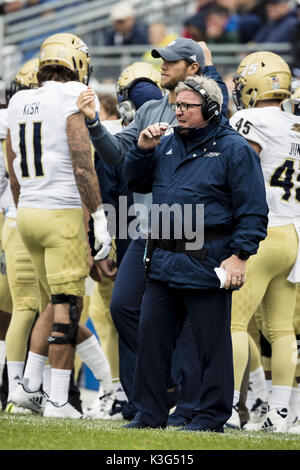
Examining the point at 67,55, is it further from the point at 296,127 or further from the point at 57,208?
the point at 296,127

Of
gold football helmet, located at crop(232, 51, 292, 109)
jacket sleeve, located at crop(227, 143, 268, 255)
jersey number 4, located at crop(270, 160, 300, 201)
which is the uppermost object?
gold football helmet, located at crop(232, 51, 292, 109)

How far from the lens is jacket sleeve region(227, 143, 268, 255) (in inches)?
220

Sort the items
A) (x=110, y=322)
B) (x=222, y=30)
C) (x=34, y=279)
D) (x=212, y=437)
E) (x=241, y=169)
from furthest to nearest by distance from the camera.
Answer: (x=222, y=30)
(x=110, y=322)
(x=34, y=279)
(x=241, y=169)
(x=212, y=437)

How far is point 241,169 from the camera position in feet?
18.5

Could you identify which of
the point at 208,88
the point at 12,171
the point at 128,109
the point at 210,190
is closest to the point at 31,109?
the point at 12,171

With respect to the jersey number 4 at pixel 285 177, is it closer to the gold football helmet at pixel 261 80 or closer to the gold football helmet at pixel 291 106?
the gold football helmet at pixel 291 106

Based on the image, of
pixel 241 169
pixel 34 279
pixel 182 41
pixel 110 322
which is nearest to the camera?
pixel 241 169

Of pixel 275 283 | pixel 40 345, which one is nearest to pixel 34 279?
pixel 40 345

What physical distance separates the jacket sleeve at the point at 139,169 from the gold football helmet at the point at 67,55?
144cm

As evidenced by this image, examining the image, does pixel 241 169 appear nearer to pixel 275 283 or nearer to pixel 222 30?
pixel 275 283

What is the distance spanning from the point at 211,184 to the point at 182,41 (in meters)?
1.36

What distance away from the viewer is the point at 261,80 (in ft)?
23.8

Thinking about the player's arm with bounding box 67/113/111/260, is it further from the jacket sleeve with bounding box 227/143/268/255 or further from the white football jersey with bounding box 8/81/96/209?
the jacket sleeve with bounding box 227/143/268/255

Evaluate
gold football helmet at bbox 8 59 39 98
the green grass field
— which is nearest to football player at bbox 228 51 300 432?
the green grass field
